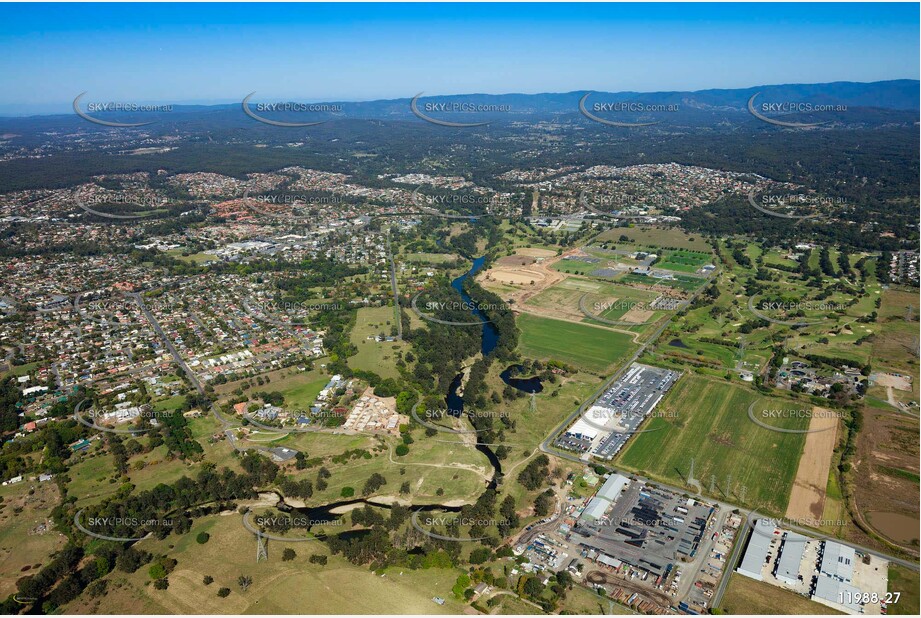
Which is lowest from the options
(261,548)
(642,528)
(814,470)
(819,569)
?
(261,548)

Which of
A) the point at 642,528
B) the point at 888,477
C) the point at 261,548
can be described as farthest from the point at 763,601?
the point at 261,548

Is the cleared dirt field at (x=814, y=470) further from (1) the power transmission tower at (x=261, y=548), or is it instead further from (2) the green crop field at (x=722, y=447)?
(1) the power transmission tower at (x=261, y=548)

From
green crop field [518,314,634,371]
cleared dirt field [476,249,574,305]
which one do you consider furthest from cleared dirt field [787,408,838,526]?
cleared dirt field [476,249,574,305]

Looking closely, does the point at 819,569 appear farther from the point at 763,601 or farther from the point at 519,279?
the point at 519,279

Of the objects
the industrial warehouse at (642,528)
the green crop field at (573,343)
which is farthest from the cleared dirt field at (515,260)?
the industrial warehouse at (642,528)

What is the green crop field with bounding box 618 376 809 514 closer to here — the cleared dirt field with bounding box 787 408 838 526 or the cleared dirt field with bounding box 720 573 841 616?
the cleared dirt field with bounding box 787 408 838 526

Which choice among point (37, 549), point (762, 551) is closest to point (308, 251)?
point (37, 549)

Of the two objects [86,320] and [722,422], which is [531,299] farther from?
[86,320]
